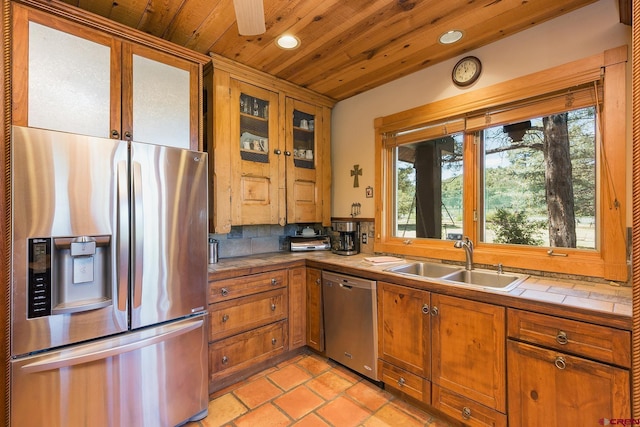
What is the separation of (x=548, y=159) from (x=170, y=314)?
263cm

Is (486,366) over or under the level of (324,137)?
under

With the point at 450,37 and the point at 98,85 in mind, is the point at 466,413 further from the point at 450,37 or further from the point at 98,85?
the point at 98,85

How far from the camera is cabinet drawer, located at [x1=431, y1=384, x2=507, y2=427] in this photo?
1.55 metres

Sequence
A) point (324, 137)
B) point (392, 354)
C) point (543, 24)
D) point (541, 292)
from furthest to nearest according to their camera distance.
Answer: point (324, 137) < point (392, 354) < point (543, 24) < point (541, 292)

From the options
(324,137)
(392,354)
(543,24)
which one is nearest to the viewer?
(543,24)

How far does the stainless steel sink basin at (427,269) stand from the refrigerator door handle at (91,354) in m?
1.51

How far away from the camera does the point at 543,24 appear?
187 cm

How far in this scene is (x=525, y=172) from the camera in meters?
2.03

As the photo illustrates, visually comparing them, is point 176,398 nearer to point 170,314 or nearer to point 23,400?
point 170,314

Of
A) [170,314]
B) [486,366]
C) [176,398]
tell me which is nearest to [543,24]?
[486,366]

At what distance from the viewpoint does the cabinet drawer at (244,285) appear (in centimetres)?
205

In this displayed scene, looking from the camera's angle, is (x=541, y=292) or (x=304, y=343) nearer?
(x=541, y=292)

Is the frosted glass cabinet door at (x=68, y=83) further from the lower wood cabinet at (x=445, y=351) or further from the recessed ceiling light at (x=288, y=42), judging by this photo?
the lower wood cabinet at (x=445, y=351)

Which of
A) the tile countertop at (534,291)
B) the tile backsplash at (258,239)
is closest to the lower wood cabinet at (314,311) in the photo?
the tile countertop at (534,291)
